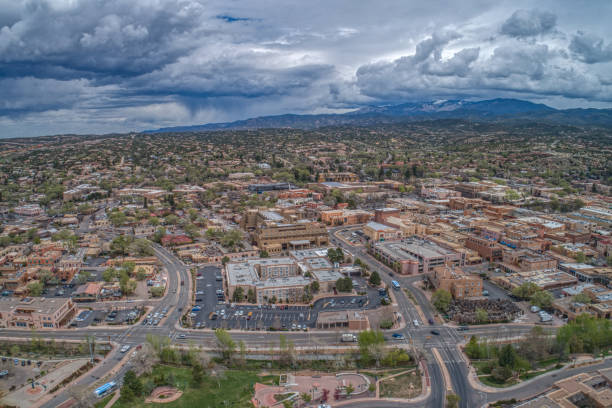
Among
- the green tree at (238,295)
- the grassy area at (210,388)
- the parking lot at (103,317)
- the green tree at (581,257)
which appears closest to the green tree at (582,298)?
the green tree at (581,257)

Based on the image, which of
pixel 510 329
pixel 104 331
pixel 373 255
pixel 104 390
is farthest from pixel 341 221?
pixel 104 390

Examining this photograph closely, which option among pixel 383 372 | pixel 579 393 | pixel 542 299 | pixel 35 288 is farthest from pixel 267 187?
pixel 579 393

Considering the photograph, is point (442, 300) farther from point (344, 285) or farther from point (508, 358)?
point (508, 358)

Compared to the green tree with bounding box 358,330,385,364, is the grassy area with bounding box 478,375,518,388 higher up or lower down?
lower down

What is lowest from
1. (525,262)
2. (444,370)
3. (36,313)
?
(444,370)

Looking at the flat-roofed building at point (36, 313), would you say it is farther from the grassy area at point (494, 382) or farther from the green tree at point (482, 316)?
the green tree at point (482, 316)

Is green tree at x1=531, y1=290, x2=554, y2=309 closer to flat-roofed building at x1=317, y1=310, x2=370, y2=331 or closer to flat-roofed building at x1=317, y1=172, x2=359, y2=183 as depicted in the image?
flat-roofed building at x1=317, y1=310, x2=370, y2=331

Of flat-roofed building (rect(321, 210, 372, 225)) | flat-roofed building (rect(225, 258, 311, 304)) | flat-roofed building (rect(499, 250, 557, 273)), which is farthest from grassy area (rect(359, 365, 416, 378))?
flat-roofed building (rect(321, 210, 372, 225))
